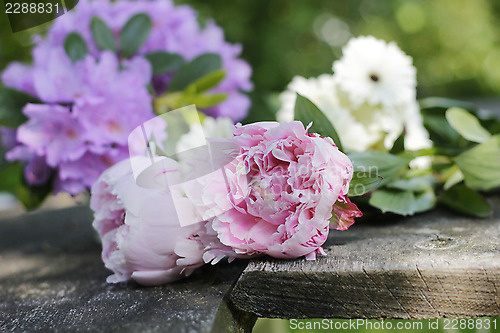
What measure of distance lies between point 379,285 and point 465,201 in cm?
35

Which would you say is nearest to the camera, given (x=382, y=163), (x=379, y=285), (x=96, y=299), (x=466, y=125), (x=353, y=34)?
(x=379, y=285)

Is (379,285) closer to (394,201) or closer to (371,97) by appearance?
(394,201)

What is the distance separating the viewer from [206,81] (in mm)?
961

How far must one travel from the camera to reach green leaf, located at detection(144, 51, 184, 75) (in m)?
0.97

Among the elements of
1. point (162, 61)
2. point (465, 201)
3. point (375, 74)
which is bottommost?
point (465, 201)

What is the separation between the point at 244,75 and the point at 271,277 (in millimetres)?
690

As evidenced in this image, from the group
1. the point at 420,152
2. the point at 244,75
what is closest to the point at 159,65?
the point at 244,75

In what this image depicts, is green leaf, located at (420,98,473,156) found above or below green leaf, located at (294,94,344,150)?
below

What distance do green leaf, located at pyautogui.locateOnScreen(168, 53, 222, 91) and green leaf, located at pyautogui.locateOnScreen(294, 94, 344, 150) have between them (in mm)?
364

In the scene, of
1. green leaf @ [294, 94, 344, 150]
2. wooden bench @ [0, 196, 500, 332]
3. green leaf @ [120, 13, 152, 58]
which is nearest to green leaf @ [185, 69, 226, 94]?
green leaf @ [120, 13, 152, 58]

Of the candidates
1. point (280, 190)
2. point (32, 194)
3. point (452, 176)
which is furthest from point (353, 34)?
point (280, 190)

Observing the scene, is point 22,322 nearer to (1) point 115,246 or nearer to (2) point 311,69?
(1) point 115,246

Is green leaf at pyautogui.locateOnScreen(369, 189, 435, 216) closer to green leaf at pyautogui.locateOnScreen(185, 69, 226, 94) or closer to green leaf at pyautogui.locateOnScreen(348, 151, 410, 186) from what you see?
green leaf at pyautogui.locateOnScreen(348, 151, 410, 186)

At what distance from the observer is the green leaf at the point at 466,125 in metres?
0.82
